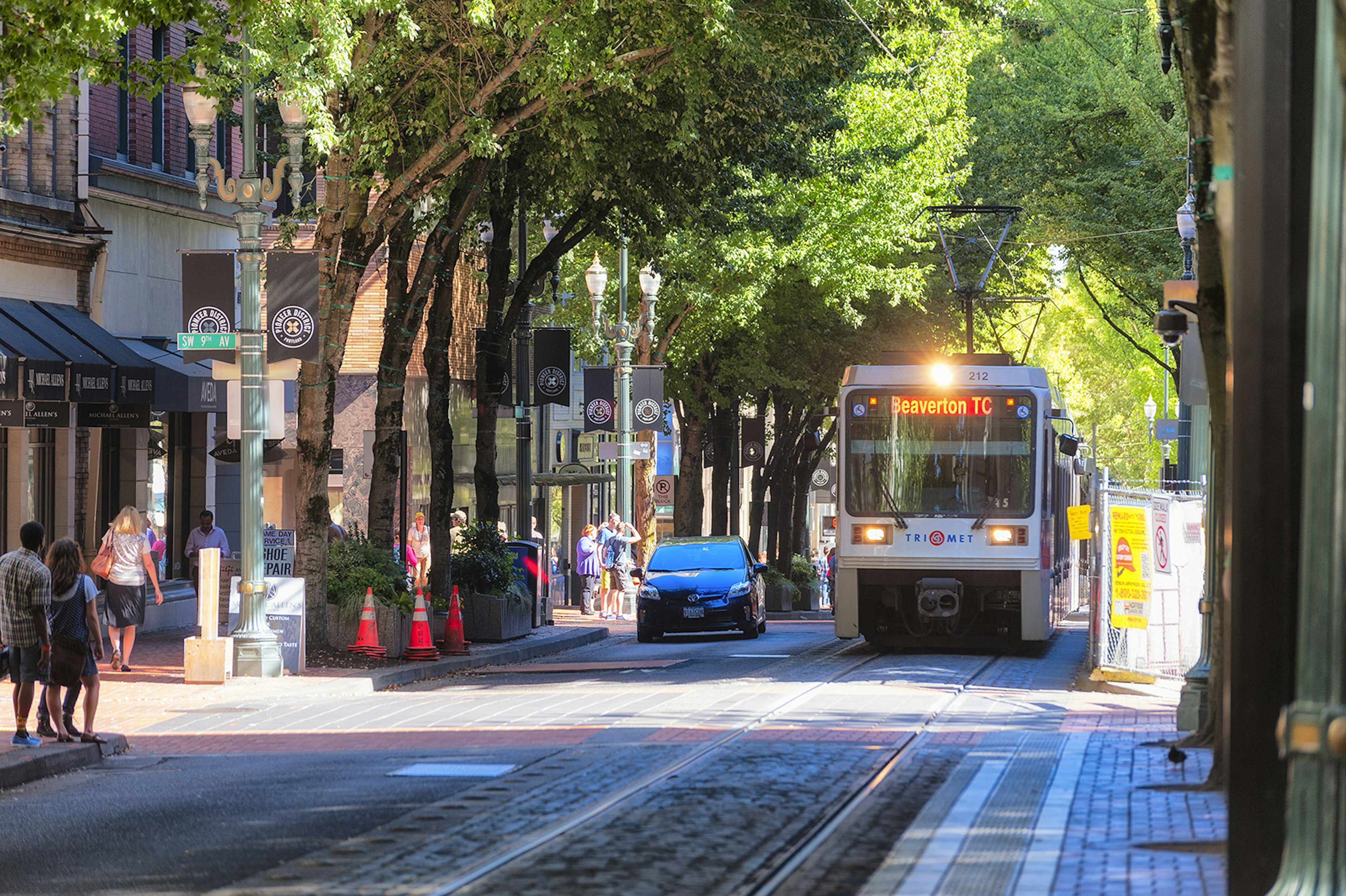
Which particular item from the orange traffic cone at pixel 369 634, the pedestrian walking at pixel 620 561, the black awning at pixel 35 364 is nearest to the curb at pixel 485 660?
the orange traffic cone at pixel 369 634

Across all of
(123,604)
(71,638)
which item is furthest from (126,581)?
(71,638)

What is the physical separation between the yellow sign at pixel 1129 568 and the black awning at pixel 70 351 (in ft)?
42.5

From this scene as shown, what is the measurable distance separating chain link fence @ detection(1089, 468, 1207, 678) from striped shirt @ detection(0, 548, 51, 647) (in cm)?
969

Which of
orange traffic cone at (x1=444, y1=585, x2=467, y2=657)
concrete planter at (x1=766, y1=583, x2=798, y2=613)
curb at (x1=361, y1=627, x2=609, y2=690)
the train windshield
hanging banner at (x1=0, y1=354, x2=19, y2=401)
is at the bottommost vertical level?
concrete planter at (x1=766, y1=583, x2=798, y2=613)

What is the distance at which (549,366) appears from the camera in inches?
1302

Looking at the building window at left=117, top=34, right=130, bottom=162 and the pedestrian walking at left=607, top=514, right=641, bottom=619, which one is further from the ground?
the building window at left=117, top=34, right=130, bottom=162

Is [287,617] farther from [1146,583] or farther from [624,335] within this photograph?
[624,335]

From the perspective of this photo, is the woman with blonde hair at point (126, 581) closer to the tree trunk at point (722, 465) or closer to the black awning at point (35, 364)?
the black awning at point (35, 364)

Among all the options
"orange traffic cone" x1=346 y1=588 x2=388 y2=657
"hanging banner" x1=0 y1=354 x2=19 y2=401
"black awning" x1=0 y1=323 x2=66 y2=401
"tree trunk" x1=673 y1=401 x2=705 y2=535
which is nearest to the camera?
"orange traffic cone" x1=346 y1=588 x2=388 y2=657

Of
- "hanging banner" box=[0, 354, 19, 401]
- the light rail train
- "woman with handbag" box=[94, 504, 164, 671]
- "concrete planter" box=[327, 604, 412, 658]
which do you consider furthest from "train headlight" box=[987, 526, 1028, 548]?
"hanging banner" box=[0, 354, 19, 401]

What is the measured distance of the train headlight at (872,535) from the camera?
2120 cm

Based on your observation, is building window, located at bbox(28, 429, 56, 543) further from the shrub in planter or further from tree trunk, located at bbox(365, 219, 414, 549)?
tree trunk, located at bbox(365, 219, 414, 549)

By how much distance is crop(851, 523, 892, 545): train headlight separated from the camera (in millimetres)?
21203

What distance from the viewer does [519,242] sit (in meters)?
29.5
